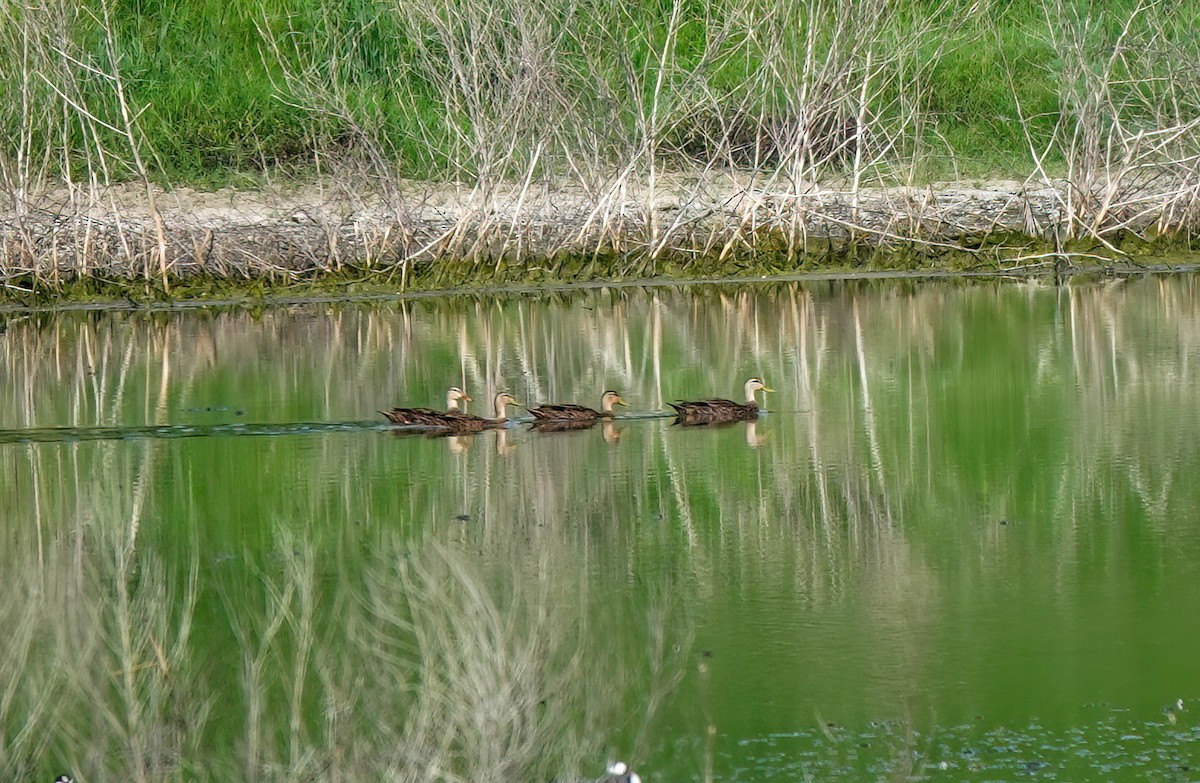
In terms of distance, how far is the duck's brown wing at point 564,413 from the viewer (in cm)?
1332

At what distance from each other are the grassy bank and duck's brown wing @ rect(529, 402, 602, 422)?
9.43 meters

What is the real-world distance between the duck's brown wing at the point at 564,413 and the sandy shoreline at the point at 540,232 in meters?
9.69

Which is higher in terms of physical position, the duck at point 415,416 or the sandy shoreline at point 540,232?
the sandy shoreline at point 540,232

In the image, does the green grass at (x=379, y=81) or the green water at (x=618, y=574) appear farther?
the green grass at (x=379, y=81)

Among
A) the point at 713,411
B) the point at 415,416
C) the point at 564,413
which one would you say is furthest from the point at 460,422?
the point at 713,411

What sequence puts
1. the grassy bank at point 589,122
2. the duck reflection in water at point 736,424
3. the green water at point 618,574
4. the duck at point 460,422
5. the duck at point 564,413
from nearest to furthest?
the green water at point 618,574
the duck reflection in water at point 736,424
the duck at point 460,422
the duck at point 564,413
the grassy bank at point 589,122

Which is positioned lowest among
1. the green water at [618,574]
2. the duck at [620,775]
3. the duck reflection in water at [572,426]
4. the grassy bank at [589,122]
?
the duck at [620,775]

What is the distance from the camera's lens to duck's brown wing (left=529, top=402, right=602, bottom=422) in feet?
43.7

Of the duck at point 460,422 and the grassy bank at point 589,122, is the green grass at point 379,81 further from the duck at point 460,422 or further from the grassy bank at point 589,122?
the duck at point 460,422

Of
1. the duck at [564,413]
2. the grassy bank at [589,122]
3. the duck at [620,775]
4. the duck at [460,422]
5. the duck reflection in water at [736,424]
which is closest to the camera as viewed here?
the duck at [620,775]

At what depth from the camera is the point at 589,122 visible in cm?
2456

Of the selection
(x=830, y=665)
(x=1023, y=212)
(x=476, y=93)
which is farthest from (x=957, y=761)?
(x=1023, y=212)

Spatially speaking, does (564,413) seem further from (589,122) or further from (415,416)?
(589,122)

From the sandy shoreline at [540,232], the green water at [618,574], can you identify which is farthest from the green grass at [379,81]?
the green water at [618,574]
